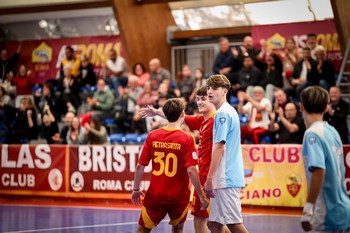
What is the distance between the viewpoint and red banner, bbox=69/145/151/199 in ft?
56.7

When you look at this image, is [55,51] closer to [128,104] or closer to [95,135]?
[128,104]

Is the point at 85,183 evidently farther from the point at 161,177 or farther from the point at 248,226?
the point at 161,177

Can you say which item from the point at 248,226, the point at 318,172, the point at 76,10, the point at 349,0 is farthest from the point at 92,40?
the point at 318,172

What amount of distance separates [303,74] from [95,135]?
17.6 ft

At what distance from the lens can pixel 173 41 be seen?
2467cm

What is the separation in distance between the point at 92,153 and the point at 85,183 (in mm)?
720

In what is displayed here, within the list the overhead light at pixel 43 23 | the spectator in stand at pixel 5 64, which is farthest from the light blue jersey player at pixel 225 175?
the overhead light at pixel 43 23

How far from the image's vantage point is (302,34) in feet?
71.6

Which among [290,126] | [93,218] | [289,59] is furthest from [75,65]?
[93,218]

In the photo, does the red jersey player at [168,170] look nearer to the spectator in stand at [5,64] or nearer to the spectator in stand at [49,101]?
the spectator in stand at [49,101]

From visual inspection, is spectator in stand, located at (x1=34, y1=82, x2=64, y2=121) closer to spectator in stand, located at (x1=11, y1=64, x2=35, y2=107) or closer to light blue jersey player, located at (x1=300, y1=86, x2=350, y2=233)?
spectator in stand, located at (x1=11, y1=64, x2=35, y2=107)

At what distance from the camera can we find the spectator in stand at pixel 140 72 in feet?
70.7

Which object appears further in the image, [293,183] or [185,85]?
[185,85]

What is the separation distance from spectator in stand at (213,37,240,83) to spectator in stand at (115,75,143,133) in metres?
2.25
